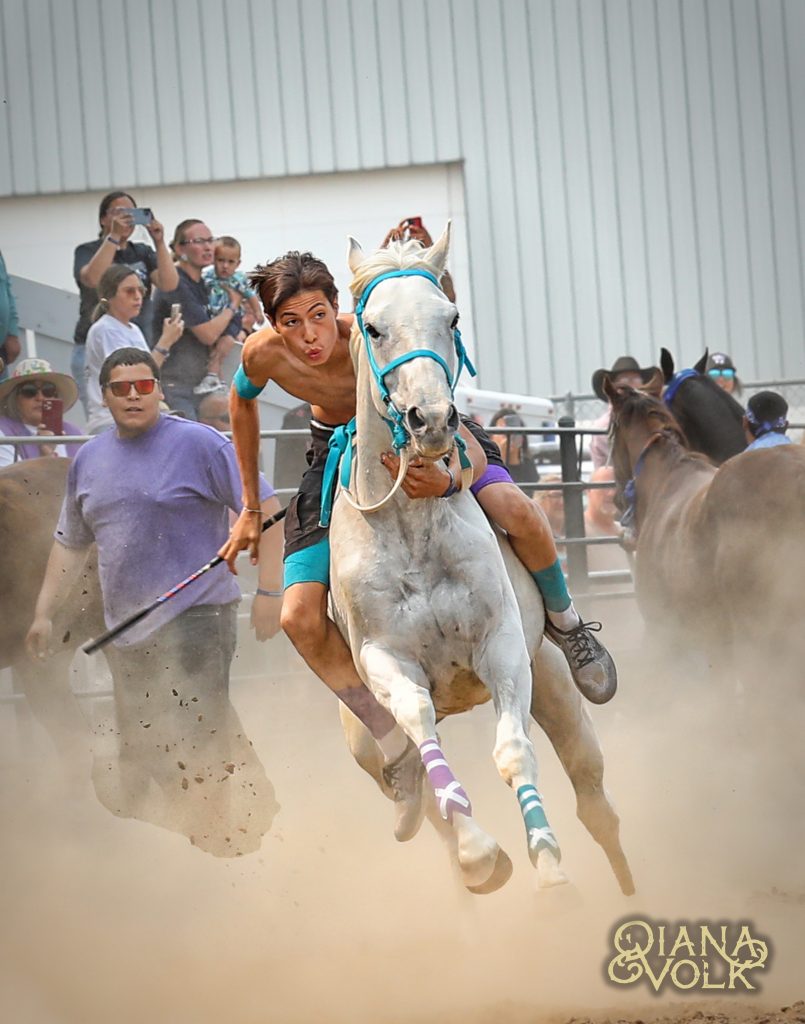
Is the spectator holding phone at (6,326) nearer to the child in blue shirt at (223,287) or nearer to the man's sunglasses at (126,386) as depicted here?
the child in blue shirt at (223,287)

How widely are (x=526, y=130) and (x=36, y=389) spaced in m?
8.11

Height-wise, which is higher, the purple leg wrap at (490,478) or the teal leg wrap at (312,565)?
the purple leg wrap at (490,478)

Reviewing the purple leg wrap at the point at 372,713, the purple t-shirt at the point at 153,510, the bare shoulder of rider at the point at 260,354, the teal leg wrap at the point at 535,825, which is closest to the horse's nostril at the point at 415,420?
the teal leg wrap at the point at 535,825

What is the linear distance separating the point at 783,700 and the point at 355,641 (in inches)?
136

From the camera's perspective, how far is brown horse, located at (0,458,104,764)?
7.03 meters

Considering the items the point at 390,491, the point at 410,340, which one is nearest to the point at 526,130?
the point at 390,491

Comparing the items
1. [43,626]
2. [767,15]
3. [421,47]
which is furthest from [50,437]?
[767,15]

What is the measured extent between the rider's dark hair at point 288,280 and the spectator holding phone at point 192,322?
13.6 ft

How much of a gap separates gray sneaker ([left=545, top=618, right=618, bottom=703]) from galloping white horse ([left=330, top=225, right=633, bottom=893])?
0.66 metres

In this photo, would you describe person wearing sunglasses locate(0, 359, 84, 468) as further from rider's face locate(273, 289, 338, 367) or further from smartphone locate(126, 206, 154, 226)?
rider's face locate(273, 289, 338, 367)

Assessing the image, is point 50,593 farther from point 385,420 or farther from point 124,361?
point 385,420

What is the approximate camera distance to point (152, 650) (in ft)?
21.0

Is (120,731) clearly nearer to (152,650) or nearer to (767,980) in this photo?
(152,650)

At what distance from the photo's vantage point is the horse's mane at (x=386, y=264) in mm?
3957
